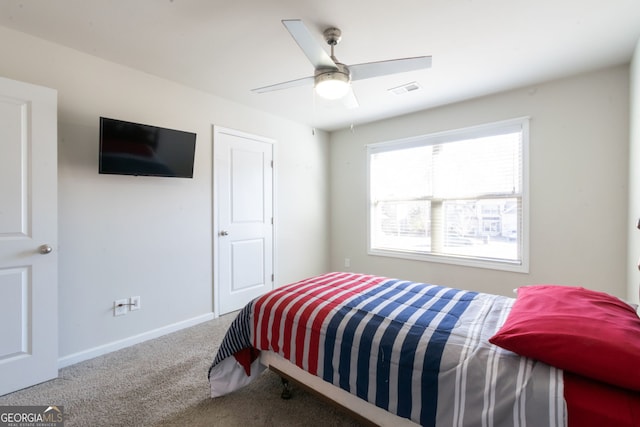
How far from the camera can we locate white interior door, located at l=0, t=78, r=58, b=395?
1.93 metres

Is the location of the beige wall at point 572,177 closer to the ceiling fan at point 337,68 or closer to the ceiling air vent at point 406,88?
the ceiling air vent at point 406,88

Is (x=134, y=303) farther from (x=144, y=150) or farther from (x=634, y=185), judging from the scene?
(x=634, y=185)

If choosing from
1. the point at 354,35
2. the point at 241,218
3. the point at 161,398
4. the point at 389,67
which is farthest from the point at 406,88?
the point at 161,398

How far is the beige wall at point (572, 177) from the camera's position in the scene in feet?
8.40

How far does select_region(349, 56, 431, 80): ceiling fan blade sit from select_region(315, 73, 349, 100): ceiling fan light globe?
105 mm

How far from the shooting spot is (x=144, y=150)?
253cm

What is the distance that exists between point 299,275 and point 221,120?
2348mm

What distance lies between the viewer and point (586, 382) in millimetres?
997

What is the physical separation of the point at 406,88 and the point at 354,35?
1.09m

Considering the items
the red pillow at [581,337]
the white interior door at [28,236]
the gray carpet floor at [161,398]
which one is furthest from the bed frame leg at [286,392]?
the white interior door at [28,236]

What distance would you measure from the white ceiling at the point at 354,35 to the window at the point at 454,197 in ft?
2.32

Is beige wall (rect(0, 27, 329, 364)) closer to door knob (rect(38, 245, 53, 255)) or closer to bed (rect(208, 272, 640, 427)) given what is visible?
door knob (rect(38, 245, 53, 255))

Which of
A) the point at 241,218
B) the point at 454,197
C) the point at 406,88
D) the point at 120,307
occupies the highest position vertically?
the point at 406,88

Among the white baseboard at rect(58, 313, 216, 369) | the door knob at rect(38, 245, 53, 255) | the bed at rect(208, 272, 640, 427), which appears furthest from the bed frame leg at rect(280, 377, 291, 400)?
the door knob at rect(38, 245, 53, 255)
